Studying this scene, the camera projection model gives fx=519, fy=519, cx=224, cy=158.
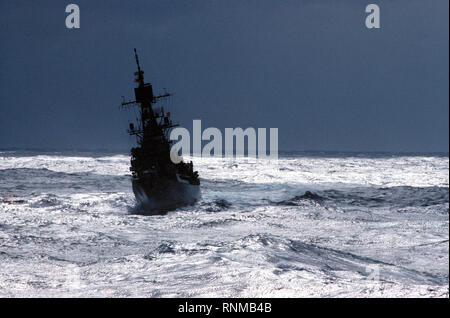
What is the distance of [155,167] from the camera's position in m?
39.2

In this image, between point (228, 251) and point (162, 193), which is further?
point (162, 193)

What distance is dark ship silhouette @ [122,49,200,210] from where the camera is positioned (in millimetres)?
36906

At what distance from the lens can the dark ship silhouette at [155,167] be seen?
121 ft

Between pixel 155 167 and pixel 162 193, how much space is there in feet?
10.1

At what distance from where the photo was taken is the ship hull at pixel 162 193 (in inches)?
1426

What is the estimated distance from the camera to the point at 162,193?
36.8 m

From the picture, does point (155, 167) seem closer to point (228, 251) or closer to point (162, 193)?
point (162, 193)

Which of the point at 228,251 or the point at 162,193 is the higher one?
the point at 228,251

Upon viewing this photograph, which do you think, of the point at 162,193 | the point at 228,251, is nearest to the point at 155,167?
the point at 162,193

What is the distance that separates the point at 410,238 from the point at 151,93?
30587 mm

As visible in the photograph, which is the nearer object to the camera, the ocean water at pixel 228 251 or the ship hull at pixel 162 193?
the ocean water at pixel 228 251

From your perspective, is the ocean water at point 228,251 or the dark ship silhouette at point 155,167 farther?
the dark ship silhouette at point 155,167

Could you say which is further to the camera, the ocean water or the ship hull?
the ship hull
